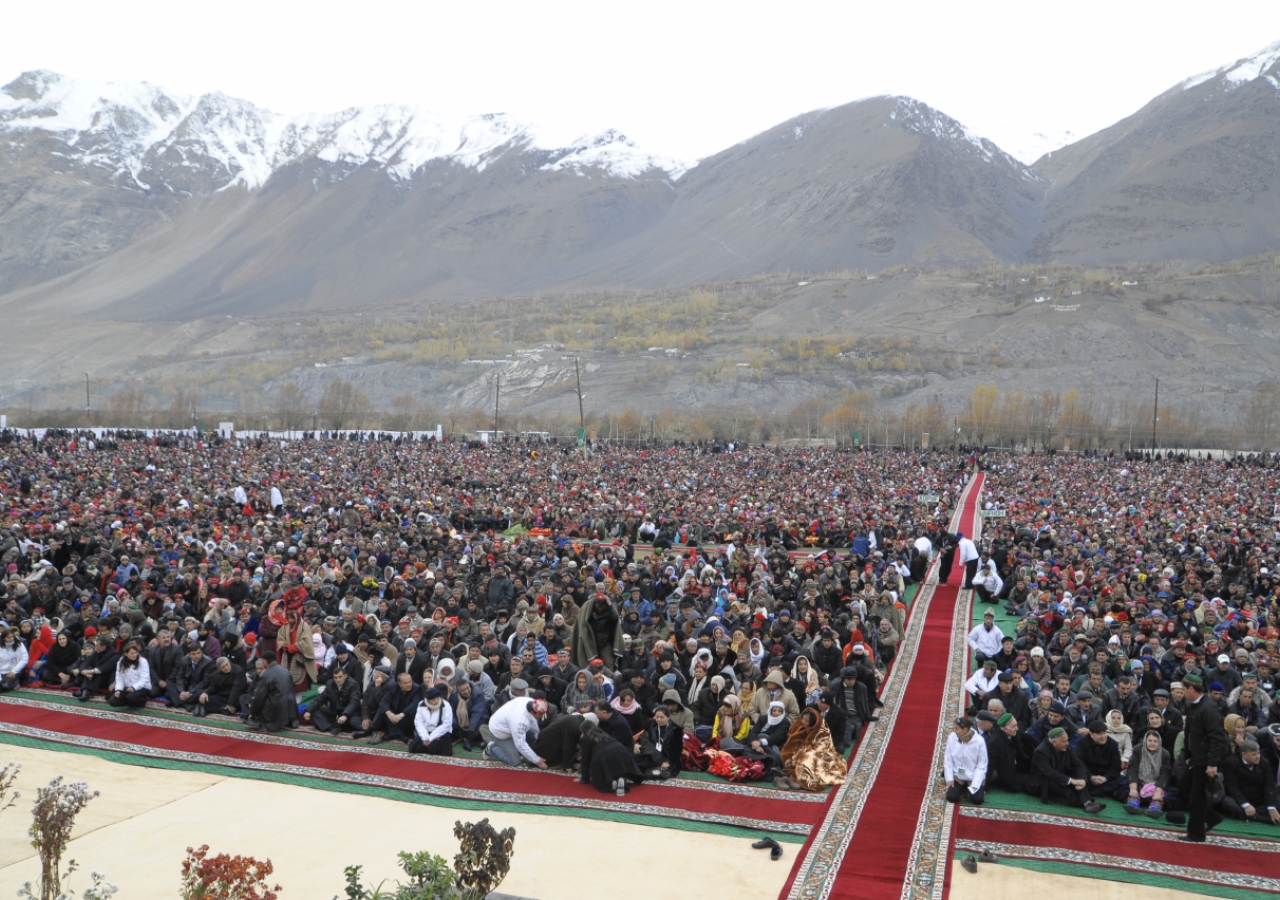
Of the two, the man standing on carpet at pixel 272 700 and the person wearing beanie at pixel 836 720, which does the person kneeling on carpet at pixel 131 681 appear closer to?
the man standing on carpet at pixel 272 700

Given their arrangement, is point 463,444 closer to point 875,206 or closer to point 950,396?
point 950,396

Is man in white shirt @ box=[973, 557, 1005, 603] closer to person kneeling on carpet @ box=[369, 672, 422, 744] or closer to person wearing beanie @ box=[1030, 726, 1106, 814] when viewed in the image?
person wearing beanie @ box=[1030, 726, 1106, 814]

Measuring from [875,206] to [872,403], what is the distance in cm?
9412

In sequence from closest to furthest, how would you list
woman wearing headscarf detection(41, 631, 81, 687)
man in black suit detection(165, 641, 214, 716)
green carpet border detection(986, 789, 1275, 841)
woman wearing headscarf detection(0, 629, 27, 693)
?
green carpet border detection(986, 789, 1275, 841) → man in black suit detection(165, 641, 214, 716) → woman wearing headscarf detection(0, 629, 27, 693) → woman wearing headscarf detection(41, 631, 81, 687)

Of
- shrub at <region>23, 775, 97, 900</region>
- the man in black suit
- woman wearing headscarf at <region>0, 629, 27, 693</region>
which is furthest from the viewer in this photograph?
woman wearing headscarf at <region>0, 629, 27, 693</region>

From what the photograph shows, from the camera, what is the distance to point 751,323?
110 m

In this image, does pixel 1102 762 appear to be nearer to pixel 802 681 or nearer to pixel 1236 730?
pixel 1236 730

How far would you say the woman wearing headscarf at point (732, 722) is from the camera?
7770 millimetres

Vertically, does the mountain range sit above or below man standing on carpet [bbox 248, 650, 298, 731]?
above

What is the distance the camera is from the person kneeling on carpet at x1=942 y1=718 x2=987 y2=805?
6891 millimetres

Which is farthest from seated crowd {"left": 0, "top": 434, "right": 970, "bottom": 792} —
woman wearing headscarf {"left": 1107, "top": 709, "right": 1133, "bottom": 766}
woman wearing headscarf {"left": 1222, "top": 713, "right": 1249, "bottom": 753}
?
woman wearing headscarf {"left": 1222, "top": 713, "right": 1249, "bottom": 753}

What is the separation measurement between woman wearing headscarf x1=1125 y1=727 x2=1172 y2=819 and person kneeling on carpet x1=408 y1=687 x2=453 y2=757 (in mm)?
4962

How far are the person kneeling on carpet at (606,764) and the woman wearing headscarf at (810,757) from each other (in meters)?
1.07

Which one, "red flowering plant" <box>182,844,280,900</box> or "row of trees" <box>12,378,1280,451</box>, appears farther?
"row of trees" <box>12,378,1280,451</box>
